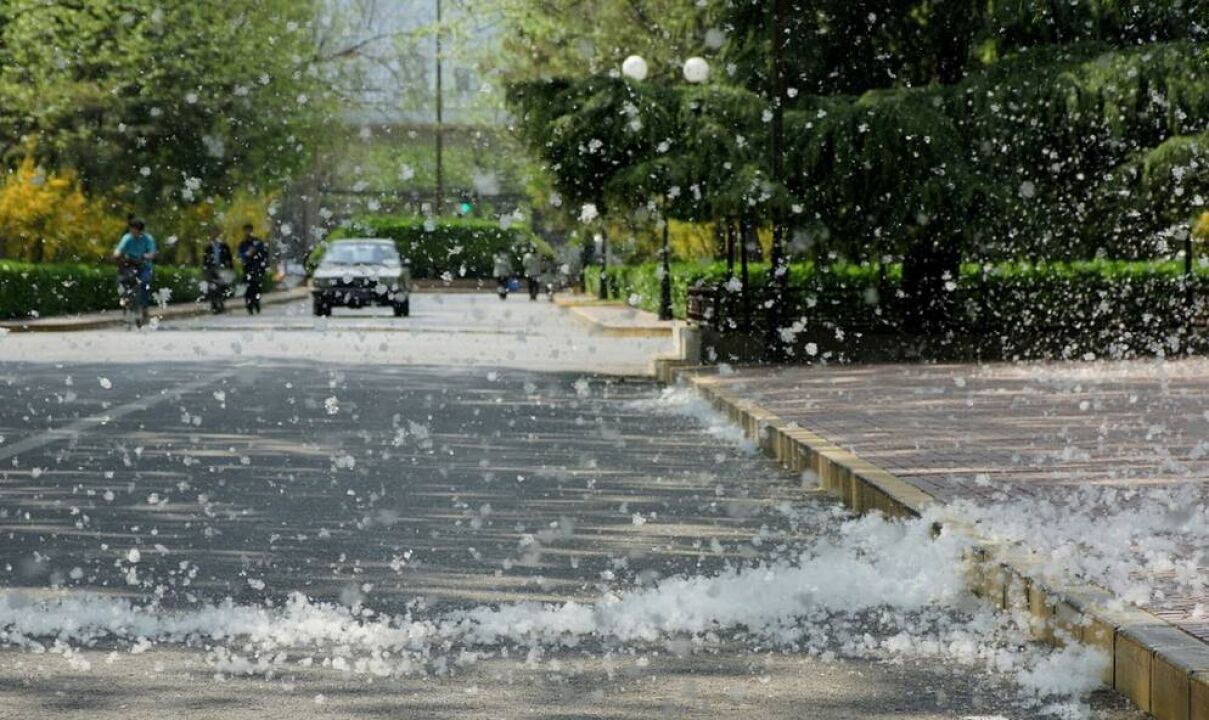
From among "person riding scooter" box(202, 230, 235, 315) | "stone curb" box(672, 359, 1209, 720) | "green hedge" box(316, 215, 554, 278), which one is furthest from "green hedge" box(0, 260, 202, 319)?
"green hedge" box(316, 215, 554, 278)

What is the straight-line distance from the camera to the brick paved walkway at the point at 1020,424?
10.6 metres

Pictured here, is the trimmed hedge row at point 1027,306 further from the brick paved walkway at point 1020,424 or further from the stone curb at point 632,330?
the stone curb at point 632,330

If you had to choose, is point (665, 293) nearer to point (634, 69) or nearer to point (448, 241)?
point (634, 69)

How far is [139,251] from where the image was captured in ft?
114

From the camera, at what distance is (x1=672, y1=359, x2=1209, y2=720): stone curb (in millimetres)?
5762

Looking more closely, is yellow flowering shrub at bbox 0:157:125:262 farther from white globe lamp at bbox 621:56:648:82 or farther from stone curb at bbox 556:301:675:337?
white globe lamp at bbox 621:56:648:82

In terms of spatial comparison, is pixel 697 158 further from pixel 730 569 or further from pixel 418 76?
pixel 418 76

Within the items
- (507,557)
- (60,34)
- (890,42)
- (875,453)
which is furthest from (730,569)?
(60,34)

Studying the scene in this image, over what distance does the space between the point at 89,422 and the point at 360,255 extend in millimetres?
30543

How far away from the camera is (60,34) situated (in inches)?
1756

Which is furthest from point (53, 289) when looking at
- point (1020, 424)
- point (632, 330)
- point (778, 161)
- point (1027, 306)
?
point (1020, 424)

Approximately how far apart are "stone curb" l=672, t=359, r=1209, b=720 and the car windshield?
116ft

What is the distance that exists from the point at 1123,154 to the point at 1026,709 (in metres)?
19.8

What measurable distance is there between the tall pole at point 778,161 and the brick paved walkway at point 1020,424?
3.86ft
